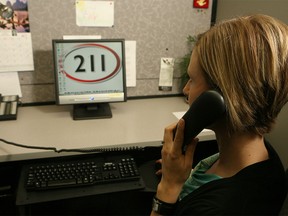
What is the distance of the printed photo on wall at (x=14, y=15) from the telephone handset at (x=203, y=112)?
3.08ft

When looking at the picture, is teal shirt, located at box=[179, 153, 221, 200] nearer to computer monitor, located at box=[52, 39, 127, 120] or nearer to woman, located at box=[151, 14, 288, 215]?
woman, located at box=[151, 14, 288, 215]

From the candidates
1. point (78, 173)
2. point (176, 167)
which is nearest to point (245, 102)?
point (176, 167)

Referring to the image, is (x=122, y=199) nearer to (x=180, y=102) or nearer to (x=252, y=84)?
(x=180, y=102)

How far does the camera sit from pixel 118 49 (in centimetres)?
135

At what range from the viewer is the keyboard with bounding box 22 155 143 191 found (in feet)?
3.40

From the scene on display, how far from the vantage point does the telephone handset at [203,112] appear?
0.62 meters

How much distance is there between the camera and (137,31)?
4.87 feet

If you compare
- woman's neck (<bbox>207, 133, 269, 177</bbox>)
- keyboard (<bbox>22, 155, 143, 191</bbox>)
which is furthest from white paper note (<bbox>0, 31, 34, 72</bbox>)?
woman's neck (<bbox>207, 133, 269, 177</bbox>)

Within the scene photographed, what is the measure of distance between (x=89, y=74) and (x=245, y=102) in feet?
2.81

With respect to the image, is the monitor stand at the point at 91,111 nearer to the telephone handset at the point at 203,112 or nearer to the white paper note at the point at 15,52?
the white paper note at the point at 15,52

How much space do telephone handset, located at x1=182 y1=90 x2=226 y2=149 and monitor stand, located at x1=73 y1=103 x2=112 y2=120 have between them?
2.13 feet

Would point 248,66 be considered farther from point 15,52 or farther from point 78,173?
point 15,52

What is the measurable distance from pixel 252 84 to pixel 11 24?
1.10 metres

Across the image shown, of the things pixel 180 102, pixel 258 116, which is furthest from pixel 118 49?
pixel 258 116
